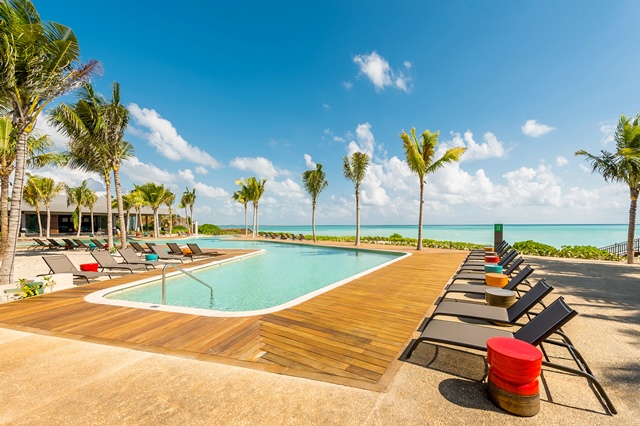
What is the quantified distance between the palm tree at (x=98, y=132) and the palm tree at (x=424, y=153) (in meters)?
16.4

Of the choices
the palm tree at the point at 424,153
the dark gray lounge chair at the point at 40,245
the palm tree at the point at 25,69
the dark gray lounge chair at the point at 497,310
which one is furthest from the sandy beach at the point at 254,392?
the dark gray lounge chair at the point at 40,245

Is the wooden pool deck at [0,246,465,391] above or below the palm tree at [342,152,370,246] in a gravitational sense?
below

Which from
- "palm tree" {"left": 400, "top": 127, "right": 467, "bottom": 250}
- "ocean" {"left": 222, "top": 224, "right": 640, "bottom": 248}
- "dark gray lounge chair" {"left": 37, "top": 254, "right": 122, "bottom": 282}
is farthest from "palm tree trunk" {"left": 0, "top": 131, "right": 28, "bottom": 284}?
"ocean" {"left": 222, "top": 224, "right": 640, "bottom": 248}

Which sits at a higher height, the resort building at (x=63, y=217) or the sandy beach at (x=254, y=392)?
the resort building at (x=63, y=217)

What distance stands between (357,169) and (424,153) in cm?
669

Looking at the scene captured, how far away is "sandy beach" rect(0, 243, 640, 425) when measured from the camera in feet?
8.03

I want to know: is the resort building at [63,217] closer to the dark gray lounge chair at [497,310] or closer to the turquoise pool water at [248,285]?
the turquoise pool water at [248,285]

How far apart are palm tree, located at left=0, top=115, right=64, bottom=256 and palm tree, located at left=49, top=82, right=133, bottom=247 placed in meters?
1.10

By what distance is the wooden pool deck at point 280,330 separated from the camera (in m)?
3.35

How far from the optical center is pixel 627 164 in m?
12.5

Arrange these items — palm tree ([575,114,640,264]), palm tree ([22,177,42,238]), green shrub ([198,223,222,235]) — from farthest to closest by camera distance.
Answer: green shrub ([198,223,222,235])
palm tree ([22,177,42,238])
palm tree ([575,114,640,264])

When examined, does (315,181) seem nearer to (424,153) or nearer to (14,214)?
(424,153)

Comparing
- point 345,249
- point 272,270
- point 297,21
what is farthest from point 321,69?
point 272,270

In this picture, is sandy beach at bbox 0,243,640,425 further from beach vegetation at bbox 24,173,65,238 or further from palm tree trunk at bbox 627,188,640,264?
beach vegetation at bbox 24,173,65,238
